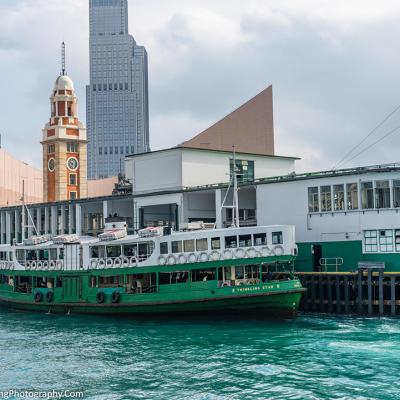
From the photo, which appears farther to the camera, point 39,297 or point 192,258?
point 39,297

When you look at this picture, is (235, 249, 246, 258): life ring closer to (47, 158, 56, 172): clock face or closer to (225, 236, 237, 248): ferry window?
(225, 236, 237, 248): ferry window

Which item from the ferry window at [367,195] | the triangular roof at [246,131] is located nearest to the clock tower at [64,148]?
the triangular roof at [246,131]

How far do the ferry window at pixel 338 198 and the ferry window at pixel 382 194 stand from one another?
2.46 metres

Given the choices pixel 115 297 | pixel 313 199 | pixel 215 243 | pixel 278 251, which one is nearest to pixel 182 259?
pixel 215 243

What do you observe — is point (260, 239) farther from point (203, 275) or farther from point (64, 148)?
point (64, 148)

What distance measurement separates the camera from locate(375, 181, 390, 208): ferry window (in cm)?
4497

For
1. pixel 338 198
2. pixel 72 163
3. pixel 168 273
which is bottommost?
pixel 168 273

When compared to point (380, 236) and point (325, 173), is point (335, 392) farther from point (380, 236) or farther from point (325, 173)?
point (325, 173)

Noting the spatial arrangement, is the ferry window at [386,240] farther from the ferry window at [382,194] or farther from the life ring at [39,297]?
the life ring at [39,297]

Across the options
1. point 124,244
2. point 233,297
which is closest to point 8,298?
point 124,244

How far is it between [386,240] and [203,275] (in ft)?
41.1

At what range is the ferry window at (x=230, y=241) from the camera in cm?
4066

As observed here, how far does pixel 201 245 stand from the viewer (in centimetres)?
4122

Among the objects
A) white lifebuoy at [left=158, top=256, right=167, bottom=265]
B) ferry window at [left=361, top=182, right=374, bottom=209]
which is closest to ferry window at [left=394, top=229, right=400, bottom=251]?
ferry window at [left=361, top=182, right=374, bottom=209]
